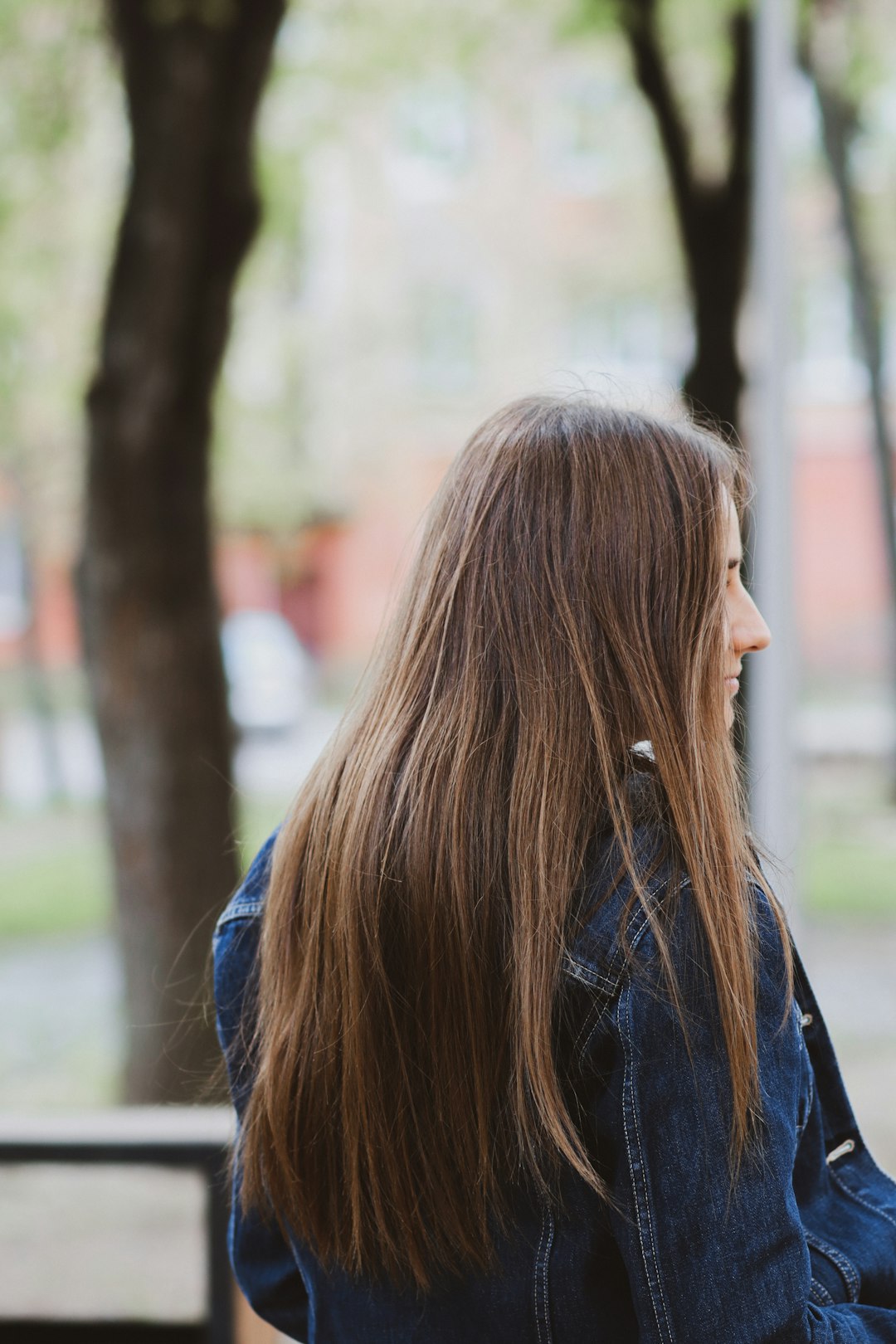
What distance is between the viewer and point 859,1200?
1189 mm

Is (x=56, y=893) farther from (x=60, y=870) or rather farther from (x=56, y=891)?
(x=60, y=870)

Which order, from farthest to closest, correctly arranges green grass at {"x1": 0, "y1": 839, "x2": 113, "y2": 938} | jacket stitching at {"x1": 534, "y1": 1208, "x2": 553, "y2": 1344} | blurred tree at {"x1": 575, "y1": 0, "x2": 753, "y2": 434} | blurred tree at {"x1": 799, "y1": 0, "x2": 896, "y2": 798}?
green grass at {"x1": 0, "y1": 839, "x2": 113, "y2": 938} < blurred tree at {"x1": 575, "y1": 0, "x2": 753, "y2": 434} < blurred tree at {"x1": 799, "y1": 0, "x2": 896, "y2": 798} < jacket stitching at {"x1": 534, "y1": 1208, "x2": 553, "y2": 1344}

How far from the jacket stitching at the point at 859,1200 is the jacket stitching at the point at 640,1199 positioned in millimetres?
296

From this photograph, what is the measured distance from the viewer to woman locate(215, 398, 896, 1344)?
0.98 m

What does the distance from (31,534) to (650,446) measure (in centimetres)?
1367

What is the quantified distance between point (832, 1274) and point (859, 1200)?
0.10 m

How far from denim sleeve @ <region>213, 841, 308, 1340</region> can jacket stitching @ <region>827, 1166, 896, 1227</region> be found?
0.57m

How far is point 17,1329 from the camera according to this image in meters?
2.09

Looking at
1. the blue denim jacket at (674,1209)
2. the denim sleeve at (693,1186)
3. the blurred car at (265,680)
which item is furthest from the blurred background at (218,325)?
the blurred car at (265,680)

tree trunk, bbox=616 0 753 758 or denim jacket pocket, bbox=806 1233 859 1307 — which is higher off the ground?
tree trunk, bbox=616 0 753 758

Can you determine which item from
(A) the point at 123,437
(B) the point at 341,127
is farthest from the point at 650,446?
(B) the point at 341,127

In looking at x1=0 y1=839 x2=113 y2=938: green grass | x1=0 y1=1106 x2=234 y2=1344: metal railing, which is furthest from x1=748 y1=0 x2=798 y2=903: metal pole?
x1=0 y1=839 x2=113 y2=938: green grass

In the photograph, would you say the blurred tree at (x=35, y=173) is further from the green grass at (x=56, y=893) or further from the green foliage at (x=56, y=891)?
the green grass at (x=56, y=893)

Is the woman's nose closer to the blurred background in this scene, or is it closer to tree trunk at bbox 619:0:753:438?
the blurred background
